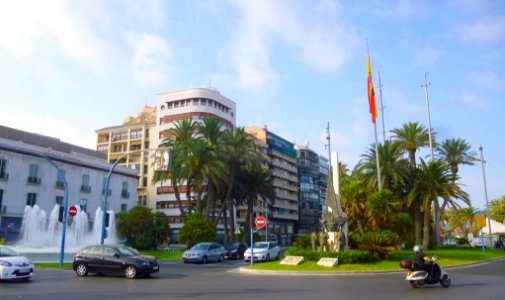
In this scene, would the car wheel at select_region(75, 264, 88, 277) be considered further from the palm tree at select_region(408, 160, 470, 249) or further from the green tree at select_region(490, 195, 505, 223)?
the green tree at select_region(490, 195, 505, 223)

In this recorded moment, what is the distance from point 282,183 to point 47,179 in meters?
54.1

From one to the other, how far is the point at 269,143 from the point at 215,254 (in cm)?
6010

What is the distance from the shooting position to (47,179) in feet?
159

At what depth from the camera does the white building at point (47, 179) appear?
4409 cm

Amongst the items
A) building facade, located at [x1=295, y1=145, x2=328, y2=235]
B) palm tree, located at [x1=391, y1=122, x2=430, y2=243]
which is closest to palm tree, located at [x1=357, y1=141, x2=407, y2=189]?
palm tree, located at [x1=391, y1=122, x2=430, y2=243]

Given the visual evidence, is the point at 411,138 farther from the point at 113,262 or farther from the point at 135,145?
the point at 135,145

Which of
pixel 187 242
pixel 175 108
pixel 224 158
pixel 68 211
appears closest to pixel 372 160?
pixel 224 158

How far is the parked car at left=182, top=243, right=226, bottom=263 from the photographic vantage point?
1200 inches

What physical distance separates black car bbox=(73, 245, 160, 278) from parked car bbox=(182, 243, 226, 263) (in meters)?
12.0

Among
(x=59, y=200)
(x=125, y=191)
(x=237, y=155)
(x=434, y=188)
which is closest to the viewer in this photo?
(x=434, y=188)

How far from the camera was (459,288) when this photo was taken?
A: 13.8 m

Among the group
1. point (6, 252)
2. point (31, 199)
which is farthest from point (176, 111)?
point (6, 252)

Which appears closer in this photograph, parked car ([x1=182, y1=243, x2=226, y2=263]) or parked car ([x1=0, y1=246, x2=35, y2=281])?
parked car ([x1=0, y1=246, x2=35, y2=281])

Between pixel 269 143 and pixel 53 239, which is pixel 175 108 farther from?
pixel 53 239
